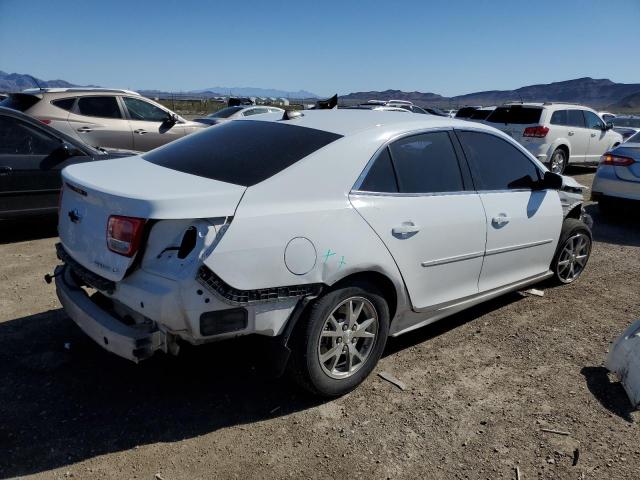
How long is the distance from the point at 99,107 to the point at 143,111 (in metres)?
0.88

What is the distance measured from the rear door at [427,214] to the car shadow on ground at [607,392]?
94 centimetres

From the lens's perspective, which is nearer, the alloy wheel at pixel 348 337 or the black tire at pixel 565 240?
the alloy wheel at pixel 348 337

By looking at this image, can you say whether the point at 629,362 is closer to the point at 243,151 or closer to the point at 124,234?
the point at 243,151

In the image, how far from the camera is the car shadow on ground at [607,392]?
10.1ft

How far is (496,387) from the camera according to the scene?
3.30 m

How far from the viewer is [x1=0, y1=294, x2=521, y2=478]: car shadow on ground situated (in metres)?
2.64

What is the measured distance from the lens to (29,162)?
5773 millimetres

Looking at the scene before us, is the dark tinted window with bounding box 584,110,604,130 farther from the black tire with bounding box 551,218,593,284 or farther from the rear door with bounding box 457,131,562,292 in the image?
the rear door with bounding box 457,131,562,292

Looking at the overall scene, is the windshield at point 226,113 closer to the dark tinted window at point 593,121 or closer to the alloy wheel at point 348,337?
the dark tinted window at point 593,121

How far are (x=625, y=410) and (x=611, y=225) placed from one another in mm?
5705

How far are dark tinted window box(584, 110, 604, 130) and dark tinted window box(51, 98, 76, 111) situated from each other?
37.9 feet

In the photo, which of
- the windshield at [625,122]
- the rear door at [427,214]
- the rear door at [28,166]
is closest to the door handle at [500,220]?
the rear door at [427,214]

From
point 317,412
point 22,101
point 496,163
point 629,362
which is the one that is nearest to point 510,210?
point 496,163

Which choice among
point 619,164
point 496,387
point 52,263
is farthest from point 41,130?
point 619,164
